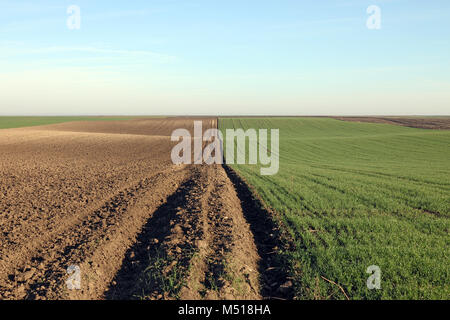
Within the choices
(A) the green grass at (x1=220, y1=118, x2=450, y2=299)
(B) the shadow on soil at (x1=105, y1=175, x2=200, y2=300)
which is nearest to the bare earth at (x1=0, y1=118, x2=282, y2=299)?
(B) the shadow on soil at (x1=105, y1=175, x2=200, y2=300)

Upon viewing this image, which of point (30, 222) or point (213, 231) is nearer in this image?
point (213, 231)

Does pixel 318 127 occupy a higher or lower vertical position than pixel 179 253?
higher

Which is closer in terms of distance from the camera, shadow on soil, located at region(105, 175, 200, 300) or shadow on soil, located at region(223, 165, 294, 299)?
shadow on soil, located at region(105, 175, 200, 300)

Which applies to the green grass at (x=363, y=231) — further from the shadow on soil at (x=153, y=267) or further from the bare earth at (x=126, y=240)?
the shadow on soil at (x=153, y=267)

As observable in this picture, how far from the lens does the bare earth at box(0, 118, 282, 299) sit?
575 centimetres

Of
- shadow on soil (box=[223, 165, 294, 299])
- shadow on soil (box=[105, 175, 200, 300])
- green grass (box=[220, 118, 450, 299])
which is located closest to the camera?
green grass (box=[220, 118, 450, 299])

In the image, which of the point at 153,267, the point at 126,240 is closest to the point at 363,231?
the point at 153,267

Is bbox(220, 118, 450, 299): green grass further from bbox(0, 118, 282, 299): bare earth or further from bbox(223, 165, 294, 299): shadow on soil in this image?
bbox(0, 118, 282, 299): bare earth

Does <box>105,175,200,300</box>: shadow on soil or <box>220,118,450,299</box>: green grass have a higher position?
<box>220,118,450,299</box>: green grass

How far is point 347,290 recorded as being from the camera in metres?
5.31

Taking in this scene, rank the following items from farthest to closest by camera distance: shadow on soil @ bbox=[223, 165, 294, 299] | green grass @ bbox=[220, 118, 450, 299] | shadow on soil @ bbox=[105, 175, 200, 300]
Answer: shadow on soil @ bbox=[223, 165, 294, 299], shadow on soil @ bbox=[105, 175, 200, 300], green grass @ bbox=[220, 118, 450, 299]

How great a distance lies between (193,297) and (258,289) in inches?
53.5
